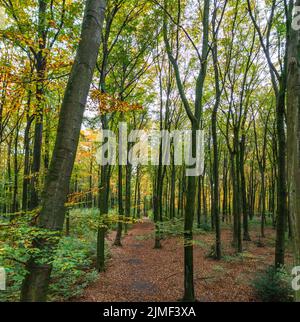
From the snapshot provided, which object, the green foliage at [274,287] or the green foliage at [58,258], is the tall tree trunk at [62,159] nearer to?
the green foliage at [58,258]

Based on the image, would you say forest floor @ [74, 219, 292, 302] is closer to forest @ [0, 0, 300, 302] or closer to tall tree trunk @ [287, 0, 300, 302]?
forest @ [0, 0, 300, 302]

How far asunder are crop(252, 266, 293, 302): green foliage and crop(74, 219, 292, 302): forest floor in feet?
1.31

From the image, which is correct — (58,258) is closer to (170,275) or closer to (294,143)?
(294,143)

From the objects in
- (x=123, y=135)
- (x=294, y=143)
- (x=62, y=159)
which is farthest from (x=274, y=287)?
(x=123, y=135)

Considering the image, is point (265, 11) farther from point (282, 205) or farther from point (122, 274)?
point (122, 274)

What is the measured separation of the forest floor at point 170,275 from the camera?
6.98 metres

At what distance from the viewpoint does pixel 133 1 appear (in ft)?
28.0

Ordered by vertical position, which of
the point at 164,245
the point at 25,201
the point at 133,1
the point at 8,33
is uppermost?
the point at 133,1

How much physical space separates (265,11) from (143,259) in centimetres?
1355

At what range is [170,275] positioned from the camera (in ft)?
29.3

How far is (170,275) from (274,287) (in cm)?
401

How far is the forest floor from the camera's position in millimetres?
6984
